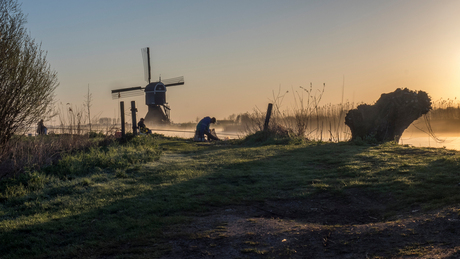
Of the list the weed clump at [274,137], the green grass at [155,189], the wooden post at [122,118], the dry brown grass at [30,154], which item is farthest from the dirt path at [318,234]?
the weed clump at [274,137]

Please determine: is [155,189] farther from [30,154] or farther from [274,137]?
[274,137]

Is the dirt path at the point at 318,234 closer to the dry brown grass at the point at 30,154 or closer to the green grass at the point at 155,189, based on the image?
the green grass at the point at 155,189

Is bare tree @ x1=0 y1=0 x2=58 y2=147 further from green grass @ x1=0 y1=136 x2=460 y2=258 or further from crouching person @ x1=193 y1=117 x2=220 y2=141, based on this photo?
crouching person @ x1=193 y1=117 x2=220 y2=141

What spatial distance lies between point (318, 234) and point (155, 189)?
12.2ft

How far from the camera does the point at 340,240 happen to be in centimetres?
390

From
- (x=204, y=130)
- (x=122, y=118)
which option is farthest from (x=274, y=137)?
(x=122, y=118)

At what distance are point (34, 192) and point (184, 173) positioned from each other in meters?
3.14

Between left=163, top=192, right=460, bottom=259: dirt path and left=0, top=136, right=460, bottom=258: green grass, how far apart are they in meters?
0.25

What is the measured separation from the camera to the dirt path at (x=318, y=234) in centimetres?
356

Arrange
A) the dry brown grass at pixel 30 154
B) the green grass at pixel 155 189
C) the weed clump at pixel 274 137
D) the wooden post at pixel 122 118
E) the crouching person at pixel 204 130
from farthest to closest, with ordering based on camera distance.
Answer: the crouching person at pixel 204 130 < the weed clump at pixel 274 137 < the wooden post at pixel 122 118 < the dry brown grass at pixel 30 154 < the green grass at pixel 155 189

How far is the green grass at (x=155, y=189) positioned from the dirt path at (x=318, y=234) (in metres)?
0.25

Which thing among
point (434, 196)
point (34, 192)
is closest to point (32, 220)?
point (34, 192)

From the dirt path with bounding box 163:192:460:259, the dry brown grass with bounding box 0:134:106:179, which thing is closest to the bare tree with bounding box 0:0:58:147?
the dry brown grass with bounding box 0:134:106:179

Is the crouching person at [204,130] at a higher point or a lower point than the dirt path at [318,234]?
higher
